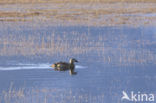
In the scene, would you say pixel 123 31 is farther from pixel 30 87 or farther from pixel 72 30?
pixel 30 87

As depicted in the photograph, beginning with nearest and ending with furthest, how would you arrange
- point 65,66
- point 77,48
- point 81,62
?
point 65,66, point 81,62, point 77,48

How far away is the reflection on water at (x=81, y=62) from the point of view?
13.1 meters

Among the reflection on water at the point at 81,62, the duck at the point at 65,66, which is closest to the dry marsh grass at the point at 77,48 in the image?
the reflection on water at the point at 81,62

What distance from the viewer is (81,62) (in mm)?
16844

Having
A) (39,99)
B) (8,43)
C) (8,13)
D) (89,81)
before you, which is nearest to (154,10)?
(8,13)

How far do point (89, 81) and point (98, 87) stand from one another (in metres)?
0.76

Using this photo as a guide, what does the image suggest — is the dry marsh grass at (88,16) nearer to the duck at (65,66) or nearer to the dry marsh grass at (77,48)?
the dry marsh grass at (77,48)

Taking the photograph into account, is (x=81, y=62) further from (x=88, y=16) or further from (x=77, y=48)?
(x=88, y=16)

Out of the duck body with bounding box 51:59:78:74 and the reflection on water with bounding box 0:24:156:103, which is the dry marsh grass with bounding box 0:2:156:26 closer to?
the reflection on water with bounding box 0:24:156:103

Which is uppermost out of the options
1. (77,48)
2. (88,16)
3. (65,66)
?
(88,16)

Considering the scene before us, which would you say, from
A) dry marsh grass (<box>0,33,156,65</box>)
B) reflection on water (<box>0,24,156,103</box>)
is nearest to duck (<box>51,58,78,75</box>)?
reflection on water (<box>0,24,156,103</box>)

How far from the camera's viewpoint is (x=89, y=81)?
46.5ft

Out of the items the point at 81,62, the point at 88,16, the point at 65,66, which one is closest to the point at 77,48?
the point at 81,62

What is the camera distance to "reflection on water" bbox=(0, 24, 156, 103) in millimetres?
13078
